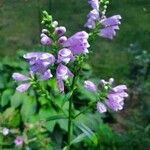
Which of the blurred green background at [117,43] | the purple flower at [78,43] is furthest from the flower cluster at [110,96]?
the blurred green background at [117,43]

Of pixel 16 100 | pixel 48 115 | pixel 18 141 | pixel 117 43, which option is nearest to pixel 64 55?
pixel 18 141

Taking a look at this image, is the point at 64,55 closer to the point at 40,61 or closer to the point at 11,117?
the point at 40,61

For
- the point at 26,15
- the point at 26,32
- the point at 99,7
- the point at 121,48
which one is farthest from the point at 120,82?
the point at 99,7

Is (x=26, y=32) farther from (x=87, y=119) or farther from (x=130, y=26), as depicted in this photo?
(x=87, y=119)

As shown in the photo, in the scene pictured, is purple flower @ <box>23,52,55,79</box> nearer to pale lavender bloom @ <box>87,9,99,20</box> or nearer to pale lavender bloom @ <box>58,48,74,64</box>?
pale lavender bloom @ <box>58,48,74,64</box>

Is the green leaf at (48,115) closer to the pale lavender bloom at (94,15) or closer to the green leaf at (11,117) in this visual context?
the green leaf at (11,117)

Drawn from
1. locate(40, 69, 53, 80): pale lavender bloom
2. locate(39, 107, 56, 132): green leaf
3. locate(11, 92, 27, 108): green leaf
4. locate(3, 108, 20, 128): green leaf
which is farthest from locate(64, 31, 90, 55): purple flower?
locate(11, 92, 27, 108): green leaf

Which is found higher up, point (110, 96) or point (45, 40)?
point (45, 40)
